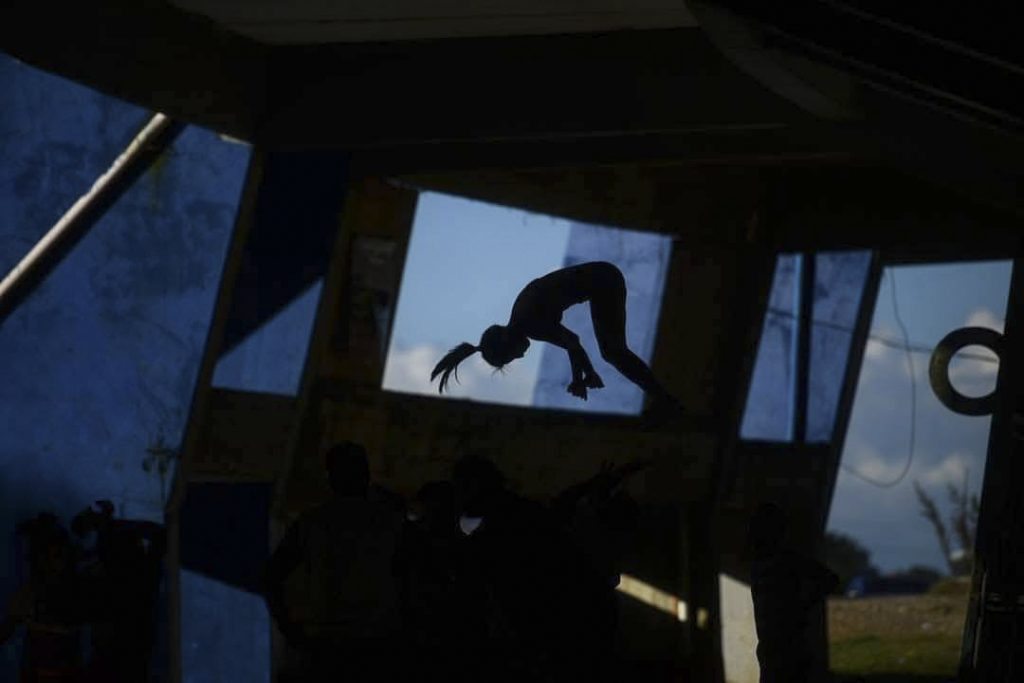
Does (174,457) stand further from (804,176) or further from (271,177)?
(804,176)

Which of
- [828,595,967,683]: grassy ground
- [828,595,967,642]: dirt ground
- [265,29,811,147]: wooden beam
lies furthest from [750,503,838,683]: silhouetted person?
[828,595,967,642]: dirt ground

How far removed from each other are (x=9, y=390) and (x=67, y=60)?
237 cm

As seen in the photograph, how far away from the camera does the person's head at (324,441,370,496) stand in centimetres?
793

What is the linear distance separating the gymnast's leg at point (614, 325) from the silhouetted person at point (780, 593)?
40.6 inches

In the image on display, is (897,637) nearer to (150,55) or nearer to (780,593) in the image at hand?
(780,593)

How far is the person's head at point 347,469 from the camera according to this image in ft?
26.0

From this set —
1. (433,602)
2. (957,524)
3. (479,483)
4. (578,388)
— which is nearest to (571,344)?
(578,388)

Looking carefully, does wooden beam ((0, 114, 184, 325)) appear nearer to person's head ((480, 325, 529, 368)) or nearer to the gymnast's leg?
person's head ((480, 325, 529, 368))

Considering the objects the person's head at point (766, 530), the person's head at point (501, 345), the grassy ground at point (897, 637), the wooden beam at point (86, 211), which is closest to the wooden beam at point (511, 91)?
the wooden beam at point (86, 211)

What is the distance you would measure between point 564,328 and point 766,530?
61.4 inches

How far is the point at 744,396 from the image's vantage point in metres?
17.5

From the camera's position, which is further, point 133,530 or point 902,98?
point 133,530

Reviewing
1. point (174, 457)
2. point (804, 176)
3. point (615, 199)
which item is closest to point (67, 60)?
point (174, 457)

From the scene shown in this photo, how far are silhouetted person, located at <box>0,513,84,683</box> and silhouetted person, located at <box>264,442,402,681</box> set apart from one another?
7.31 ft
